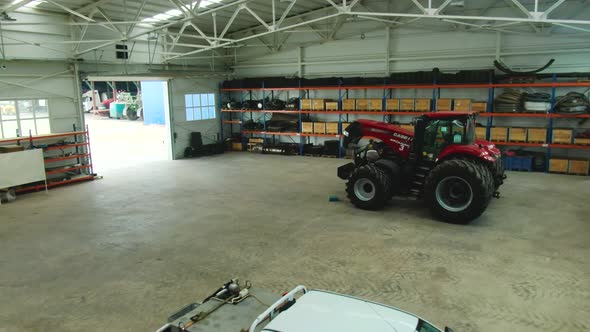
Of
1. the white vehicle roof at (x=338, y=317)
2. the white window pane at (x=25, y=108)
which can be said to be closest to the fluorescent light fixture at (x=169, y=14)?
the white window pane at (x=25, y=108)

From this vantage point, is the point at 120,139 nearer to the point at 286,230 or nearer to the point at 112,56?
the point at 112,56

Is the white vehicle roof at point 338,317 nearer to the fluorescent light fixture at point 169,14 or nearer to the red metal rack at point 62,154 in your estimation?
the red metal rack at point 62,154

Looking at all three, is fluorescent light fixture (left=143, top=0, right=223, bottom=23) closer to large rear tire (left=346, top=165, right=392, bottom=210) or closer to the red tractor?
the red tractor

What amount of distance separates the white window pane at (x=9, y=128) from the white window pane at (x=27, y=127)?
6.3 inches

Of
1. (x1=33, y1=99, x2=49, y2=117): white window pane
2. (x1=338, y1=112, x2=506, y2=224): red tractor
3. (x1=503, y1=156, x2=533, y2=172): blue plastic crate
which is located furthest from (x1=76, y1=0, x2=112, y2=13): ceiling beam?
(x1=503, y1=156, x2=533, y2=172): blue plastic crate

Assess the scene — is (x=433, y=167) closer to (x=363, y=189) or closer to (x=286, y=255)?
(x=363, y=189)

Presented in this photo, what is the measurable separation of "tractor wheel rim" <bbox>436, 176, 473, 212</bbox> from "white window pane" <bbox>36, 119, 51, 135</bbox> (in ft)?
36.9

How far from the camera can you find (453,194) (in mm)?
8320

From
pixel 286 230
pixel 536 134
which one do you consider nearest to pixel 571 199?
pixel 536 134

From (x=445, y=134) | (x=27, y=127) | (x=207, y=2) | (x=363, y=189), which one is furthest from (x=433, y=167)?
(x=27, y=127)

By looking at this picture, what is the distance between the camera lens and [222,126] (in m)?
19.1

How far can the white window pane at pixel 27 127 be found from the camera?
11.9 metres

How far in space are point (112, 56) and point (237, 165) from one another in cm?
561

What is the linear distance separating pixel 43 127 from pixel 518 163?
14.6 m
